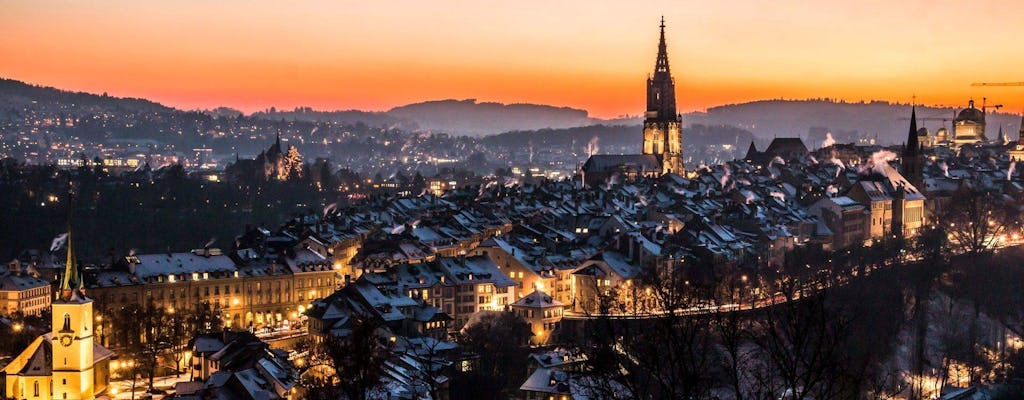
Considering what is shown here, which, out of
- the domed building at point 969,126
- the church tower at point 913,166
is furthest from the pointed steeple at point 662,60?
the domed building at point 969,126

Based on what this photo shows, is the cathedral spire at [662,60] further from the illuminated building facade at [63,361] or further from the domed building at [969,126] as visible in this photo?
the illuminated building facade at [63,361]

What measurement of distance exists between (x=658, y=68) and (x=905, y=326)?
179ft

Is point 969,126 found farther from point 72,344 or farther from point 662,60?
point 72,344

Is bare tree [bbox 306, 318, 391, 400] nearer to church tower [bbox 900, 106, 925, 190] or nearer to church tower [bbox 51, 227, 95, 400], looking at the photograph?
church tower [bbox 51, 227, 95, 400]

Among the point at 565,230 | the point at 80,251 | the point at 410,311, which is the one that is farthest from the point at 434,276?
the point at 80,251

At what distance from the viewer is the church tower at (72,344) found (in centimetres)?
3766

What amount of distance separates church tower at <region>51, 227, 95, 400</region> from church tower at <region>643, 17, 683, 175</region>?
237ft

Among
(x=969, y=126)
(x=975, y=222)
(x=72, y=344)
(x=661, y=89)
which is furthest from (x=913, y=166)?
(x=72, y=344)

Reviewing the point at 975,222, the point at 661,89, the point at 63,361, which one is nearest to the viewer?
the point at 63,361

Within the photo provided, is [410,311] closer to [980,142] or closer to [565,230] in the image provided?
[565,230]

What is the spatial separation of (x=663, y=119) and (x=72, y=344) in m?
76.1

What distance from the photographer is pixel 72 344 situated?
37.9 metres

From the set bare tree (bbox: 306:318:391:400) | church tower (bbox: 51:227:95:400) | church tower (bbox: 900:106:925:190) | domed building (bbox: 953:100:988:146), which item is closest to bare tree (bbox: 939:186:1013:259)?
church tower (bbox: 900:106:925:190)

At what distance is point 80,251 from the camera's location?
79.2m
